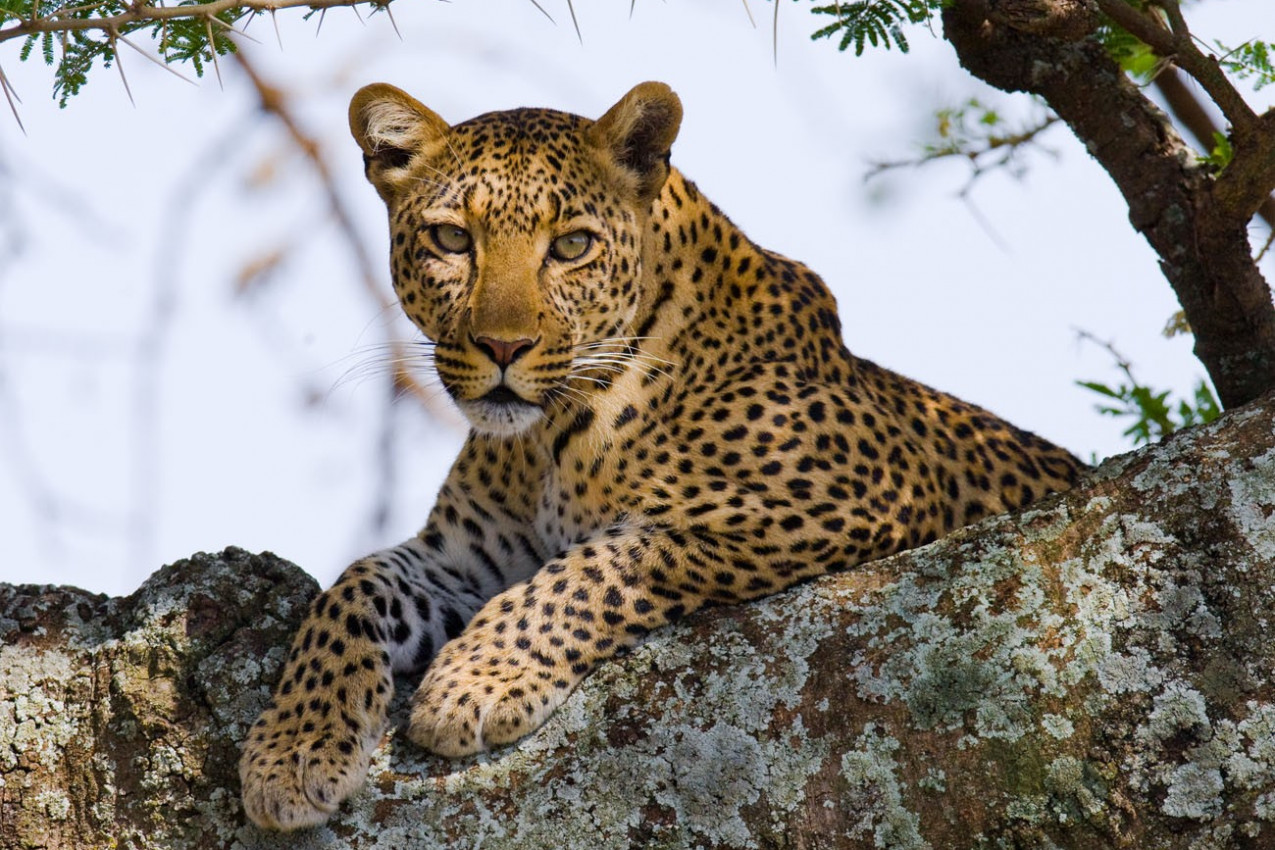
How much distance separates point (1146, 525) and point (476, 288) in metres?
2.67

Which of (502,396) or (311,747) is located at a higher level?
(502,396)

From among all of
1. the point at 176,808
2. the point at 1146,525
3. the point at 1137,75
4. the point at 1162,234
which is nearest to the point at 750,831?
the point at 1146,525

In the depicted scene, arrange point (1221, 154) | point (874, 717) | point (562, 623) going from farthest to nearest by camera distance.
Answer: point (1221, 154) < point (562, 623) < point (874, 717)

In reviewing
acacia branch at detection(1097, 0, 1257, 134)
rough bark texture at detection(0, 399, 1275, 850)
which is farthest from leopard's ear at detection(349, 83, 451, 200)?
acacia branch at detection(1097, 0, 1257, 134)

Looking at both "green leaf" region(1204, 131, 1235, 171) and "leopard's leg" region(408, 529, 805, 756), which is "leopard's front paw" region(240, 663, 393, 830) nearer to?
"leopard's leg" region(408, 529, 805, 756)

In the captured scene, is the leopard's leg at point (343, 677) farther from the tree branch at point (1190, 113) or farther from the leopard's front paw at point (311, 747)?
the tree branch at point (1190, 113)

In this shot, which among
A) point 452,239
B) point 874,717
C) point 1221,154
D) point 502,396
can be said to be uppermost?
point 452,239

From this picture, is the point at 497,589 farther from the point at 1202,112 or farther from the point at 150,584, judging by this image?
the point at 1202,112

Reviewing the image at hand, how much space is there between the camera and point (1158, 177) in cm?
680

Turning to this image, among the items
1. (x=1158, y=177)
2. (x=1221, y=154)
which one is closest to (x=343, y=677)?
(x=1158, y=177)

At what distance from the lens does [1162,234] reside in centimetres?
679

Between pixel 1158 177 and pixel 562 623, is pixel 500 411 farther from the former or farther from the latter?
pixel 1158 177

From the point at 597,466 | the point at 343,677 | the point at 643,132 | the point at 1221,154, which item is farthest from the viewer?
the point at 1221,154

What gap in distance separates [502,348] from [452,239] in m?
0.60
